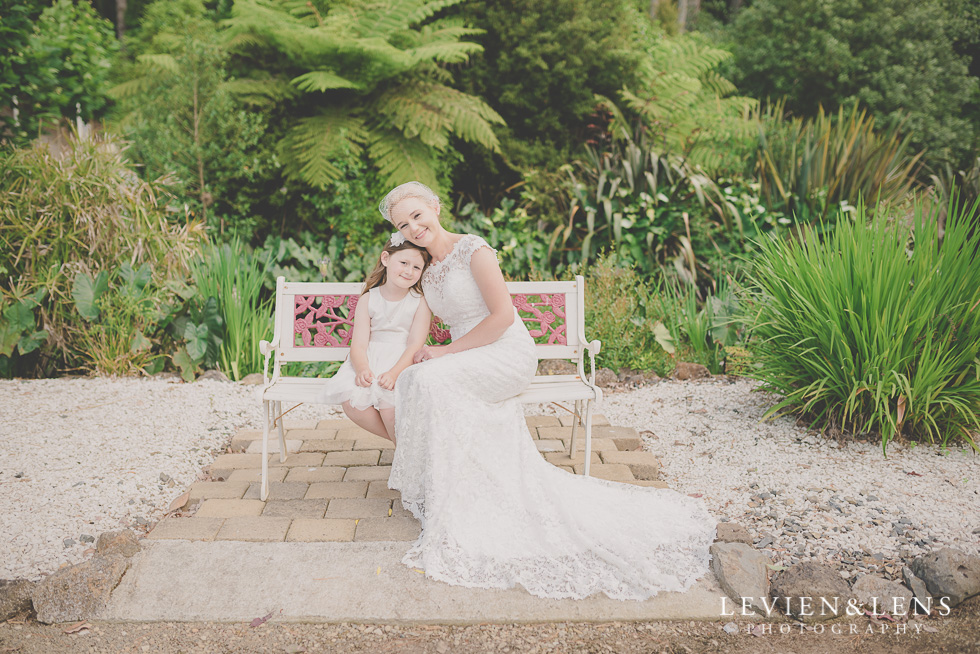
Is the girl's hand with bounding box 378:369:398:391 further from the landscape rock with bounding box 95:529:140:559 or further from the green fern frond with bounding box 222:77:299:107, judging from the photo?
the green fern frond with bounding box 222:77:299:107

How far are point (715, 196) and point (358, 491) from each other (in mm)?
4769

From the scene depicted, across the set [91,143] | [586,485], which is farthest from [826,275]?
[91,143]

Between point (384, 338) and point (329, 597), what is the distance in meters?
1.25

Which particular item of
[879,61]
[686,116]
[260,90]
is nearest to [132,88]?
[260,90]

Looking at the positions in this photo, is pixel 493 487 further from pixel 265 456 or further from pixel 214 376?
pixel 214 376

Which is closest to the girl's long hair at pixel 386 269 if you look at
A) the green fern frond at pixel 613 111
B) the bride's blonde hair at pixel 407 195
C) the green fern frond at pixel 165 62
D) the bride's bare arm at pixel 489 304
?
the bride's blonde hair at pixel 407 195

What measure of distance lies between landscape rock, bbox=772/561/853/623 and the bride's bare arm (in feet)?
4.88

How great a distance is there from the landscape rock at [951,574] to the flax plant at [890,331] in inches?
36.1

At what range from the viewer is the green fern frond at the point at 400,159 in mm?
6547

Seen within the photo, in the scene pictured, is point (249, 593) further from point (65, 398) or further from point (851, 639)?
point (65, 398)

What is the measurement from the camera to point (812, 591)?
2277 millimetres

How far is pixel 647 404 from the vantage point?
14.6ft

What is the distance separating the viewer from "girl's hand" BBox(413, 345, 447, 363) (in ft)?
10.0

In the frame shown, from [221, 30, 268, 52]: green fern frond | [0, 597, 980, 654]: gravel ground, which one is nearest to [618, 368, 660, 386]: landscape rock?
[0, 597, 980, 654]: gravel ground
